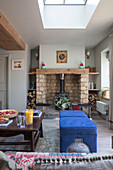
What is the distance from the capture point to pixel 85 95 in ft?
14.4

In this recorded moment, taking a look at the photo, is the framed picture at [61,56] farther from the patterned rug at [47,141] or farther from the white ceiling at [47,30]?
the patterned rug at [47,141]

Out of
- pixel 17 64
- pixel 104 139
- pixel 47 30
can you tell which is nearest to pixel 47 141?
pixel 104 139

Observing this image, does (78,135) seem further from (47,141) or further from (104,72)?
(104,72)

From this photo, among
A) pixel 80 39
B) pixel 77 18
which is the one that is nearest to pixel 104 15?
pixel 77 18

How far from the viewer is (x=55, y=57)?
4.47m

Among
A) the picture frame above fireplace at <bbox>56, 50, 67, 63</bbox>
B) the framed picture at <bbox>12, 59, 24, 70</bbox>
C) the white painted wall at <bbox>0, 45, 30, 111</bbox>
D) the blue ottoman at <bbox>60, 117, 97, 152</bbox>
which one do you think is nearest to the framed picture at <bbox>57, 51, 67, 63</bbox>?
the picture frame above fireplace at <bbox>56, 50, 67, 63</bbox>

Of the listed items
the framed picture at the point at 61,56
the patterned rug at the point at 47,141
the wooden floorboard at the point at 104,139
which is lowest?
the wooden floorboard at the point at 104,139

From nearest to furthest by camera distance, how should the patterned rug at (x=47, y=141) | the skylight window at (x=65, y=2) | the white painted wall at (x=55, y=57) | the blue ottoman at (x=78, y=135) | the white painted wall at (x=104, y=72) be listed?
1. the blue ottoman at (x=78, y=135)
2. the patterned rug at (x=47, y=141)
3. the skylight window at (x=65, y=2)
4. the white painted wall at (x=104, y=72)
5. the white painted wall at (x=55, y=57)

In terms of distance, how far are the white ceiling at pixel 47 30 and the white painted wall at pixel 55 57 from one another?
0.25 metres

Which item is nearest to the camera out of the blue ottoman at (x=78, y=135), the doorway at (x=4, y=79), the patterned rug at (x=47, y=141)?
the blue ottoman at (x=78, y=135)

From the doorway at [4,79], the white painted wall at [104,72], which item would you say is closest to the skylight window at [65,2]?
the white painted wall at [104,72]

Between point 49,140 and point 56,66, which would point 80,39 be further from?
point 49,140

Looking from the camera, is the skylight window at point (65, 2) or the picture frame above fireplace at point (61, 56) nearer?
the skylight window at point (65, 2)

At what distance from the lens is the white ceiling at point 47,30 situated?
228 centimetres
